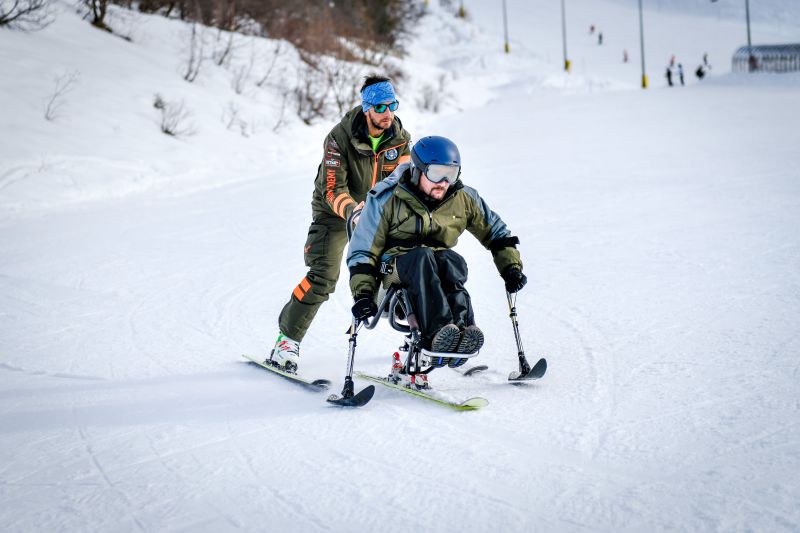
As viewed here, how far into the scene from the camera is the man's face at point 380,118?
475cm

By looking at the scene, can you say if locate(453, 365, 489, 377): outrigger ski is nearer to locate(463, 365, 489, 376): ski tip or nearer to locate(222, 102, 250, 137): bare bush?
locate(463, 365, 489, 376): ski tip

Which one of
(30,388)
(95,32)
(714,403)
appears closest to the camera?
(714,403)

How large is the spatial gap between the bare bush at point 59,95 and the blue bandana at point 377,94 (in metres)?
13.1

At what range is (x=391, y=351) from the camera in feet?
18.2

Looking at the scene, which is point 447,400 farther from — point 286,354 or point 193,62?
point 193,62

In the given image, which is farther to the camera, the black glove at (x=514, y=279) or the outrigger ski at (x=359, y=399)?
the black glove at (x=514, y=279)

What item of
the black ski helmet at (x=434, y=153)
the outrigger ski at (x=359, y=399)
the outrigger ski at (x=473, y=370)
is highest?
the black ski helmet at (x=434, y=153)

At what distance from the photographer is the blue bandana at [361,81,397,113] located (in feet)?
15.3

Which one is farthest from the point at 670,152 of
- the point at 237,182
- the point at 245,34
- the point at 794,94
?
the point at 245,34

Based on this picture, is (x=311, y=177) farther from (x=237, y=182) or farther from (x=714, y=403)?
(x=714, y=403)

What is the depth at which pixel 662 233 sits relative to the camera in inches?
333

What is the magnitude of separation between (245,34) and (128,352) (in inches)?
1029

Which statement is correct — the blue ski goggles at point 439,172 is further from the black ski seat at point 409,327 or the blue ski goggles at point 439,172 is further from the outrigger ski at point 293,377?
the outrigger ski at point 293,377

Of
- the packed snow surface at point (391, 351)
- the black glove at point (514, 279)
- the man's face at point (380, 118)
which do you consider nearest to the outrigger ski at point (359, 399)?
the packed snow surface at point (391, 351)
